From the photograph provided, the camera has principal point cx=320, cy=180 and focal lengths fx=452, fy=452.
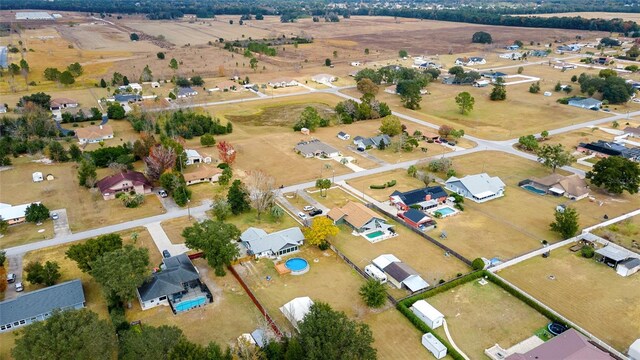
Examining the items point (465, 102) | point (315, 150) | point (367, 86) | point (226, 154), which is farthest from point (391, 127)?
point (226, 154)

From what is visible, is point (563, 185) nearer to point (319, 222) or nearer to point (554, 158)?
point (554, 158)

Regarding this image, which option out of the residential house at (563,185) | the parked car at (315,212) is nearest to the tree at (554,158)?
the residential house at (563,185)

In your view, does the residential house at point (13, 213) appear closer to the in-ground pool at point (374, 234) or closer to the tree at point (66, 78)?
the in-ground pool at point (374, 234)

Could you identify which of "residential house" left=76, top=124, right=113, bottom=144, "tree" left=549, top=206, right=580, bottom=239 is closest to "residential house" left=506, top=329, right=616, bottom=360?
"tree" left=549, top=206, right=580, bottom=239

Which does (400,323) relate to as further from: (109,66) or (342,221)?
(109,66)

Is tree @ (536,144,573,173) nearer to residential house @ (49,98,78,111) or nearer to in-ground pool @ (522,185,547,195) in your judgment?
in-ground pool @ (522,185,547,195)

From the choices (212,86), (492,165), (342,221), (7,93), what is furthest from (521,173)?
(7,93)
